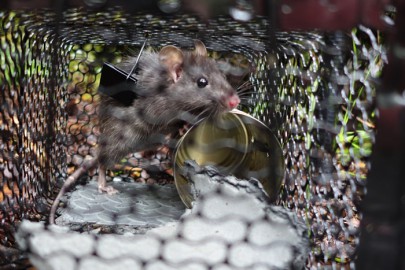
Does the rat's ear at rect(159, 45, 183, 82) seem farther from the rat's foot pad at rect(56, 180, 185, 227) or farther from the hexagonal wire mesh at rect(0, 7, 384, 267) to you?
the rat's foot pad at rect(56, 180, 185, 227)

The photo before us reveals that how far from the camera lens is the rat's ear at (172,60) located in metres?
1.66

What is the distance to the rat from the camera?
1709mm

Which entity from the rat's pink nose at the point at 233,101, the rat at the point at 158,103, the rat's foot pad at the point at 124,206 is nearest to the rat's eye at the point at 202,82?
the rat at the point at 158,103

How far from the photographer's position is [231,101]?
5.49 ft

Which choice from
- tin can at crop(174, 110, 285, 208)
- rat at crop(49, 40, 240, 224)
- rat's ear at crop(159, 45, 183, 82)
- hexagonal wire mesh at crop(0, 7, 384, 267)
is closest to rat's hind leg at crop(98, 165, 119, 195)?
rat at crop(49, 40, 240, 224)

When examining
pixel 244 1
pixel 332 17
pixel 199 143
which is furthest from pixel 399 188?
pixel 199 143

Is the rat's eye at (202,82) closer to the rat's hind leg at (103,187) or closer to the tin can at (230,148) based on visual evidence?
the tin can at (230,148)

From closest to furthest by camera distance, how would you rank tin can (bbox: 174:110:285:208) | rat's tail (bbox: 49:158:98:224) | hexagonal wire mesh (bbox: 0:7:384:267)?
hexagonal wire mesh (bbox: 0:7:384:267)
tin can (bbox: 174:110:285:208)
rat's tail (bbox: 49:158:98:224)

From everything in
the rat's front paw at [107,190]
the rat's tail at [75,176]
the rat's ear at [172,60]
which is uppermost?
the rat's ear at [172,60]

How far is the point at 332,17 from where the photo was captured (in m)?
0.84

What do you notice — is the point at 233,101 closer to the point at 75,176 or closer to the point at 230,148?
the point at 230,148

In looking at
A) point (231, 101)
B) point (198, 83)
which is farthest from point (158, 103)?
point (231, 101)

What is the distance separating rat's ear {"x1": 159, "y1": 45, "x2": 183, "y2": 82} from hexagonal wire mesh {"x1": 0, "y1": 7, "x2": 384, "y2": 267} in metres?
0.05

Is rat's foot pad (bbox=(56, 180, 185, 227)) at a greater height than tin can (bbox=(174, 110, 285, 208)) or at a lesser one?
lesser
